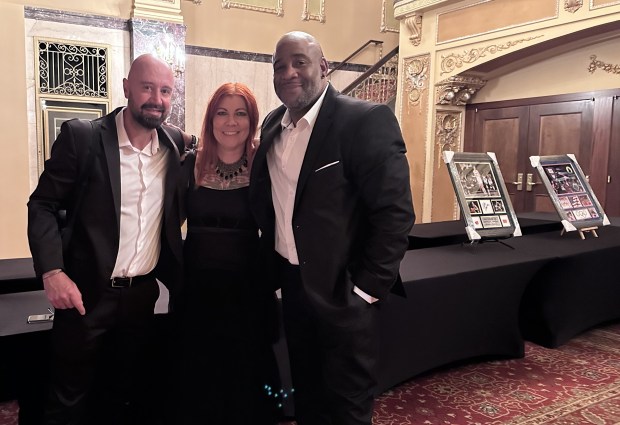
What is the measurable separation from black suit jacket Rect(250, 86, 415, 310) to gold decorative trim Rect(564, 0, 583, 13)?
18.4 ft

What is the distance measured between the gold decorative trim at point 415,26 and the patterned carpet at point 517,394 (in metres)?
6.18

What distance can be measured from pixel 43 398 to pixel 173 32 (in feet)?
22.2

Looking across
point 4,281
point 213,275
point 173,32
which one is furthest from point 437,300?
point 173,32

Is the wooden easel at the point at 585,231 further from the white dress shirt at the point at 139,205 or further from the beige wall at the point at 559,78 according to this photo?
the beige wall at the point at 559,78

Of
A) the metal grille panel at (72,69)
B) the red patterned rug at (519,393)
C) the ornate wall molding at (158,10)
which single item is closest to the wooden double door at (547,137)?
the red patterned rug at (519,393)

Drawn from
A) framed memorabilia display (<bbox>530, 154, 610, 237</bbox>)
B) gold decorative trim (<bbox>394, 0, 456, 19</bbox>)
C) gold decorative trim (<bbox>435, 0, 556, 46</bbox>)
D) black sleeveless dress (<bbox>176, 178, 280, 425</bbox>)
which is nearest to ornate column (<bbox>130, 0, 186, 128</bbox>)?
gold decorative trim (<bbox>394, 0, 456, 19</bbox>)

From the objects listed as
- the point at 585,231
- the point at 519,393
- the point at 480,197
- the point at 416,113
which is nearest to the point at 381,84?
the point at 416,113

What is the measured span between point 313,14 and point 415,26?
81.7 inches

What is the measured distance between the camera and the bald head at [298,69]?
5.34 feet

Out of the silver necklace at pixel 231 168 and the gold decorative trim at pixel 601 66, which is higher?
the gold decorative trim at pixel 601 66

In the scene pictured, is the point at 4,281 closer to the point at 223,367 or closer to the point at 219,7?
the point at 223,367

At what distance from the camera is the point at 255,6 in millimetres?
8836

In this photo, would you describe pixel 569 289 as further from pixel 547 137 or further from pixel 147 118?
pixel 547 137

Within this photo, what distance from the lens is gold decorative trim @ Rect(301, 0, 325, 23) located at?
922 cm
